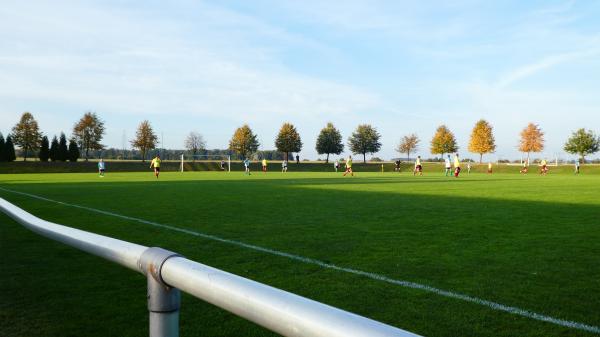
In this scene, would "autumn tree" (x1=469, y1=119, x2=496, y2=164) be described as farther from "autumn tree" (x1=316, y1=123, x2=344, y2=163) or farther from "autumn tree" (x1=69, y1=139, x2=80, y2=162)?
"autumn tree" (x1=69, y1=139, x2=80, y2=162)

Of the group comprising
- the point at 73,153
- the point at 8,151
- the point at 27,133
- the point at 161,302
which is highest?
the point at 27,133

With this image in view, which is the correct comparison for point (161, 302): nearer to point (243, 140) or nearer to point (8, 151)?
point (8, 151)

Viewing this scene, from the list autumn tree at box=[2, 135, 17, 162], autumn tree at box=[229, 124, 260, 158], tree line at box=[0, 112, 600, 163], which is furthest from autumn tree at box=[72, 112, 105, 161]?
autumn tree at box=[229, 124, 260, 158]

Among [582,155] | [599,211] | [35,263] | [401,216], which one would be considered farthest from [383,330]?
[582,155]

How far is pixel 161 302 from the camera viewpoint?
1.41 meters

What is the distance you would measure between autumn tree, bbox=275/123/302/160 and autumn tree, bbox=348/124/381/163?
43.6 ft

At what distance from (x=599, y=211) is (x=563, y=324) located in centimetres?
1029

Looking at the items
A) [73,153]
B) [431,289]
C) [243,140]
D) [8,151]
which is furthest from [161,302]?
[243,140]

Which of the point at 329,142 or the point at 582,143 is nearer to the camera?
the point at 582,143

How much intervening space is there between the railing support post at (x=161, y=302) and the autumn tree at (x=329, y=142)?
101 metres

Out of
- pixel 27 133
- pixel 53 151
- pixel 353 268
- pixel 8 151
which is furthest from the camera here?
pixel 27 133

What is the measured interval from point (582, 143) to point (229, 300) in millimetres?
89972

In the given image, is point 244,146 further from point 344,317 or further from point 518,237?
point 344,317

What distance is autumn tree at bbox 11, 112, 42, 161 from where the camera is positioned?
7575cm
